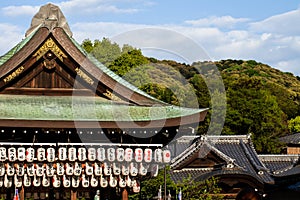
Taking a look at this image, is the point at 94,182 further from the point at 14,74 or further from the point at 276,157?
the point at 276,157

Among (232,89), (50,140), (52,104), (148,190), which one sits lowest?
(148,190)

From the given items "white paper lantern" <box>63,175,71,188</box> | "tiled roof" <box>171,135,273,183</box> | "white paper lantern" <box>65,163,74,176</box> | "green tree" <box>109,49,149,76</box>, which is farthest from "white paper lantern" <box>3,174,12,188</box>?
"green tree" <box>109,49,149,76</box>

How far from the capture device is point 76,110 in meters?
20.9

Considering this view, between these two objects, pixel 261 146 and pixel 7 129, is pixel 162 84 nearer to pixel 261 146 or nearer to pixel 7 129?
pixel 261 146

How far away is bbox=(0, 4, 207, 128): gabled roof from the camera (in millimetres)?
20672

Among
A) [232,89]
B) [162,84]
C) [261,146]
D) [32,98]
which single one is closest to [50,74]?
[32,98]

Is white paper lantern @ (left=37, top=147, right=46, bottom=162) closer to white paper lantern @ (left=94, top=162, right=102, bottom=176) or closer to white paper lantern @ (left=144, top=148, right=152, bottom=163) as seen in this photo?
white paper lantern @ (left=94, top=162, right=102, bottom=176)

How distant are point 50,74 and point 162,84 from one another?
188 feet

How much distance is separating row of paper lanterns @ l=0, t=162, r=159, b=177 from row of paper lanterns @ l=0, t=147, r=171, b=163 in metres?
0.28

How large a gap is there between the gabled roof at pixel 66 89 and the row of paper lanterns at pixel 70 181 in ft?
6.70

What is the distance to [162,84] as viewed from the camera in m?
78.6

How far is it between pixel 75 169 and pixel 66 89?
307cm

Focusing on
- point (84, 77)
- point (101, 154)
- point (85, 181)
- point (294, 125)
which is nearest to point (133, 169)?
point (101, 154)

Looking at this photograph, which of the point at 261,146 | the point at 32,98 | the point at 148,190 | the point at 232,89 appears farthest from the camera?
the point at 232,89
